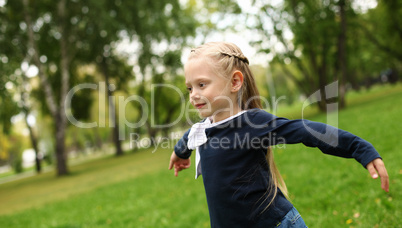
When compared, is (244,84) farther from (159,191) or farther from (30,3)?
(30,3)

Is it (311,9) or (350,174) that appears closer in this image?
(350,174)

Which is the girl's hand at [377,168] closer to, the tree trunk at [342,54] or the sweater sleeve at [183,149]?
the sweater sleeve at [183,149]

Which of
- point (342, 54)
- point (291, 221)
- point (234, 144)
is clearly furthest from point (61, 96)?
point (291, 221)

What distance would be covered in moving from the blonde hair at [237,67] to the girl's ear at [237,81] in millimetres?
40

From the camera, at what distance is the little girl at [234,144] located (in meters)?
1.98

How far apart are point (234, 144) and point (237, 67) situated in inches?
21.7

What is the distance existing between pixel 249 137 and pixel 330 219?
8.87ft

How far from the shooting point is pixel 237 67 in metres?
2.18

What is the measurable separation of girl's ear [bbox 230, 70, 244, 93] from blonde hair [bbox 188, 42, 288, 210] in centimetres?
4

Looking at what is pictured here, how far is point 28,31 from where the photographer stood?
17.8 m

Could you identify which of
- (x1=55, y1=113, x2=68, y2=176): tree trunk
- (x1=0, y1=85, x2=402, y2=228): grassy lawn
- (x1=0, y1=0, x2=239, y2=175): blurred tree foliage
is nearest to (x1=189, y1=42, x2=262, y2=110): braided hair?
(x1=0, y1=85, x2=402, y2=228): grassy lawn

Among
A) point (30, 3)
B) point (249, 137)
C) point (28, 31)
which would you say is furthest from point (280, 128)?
point (30, 3)

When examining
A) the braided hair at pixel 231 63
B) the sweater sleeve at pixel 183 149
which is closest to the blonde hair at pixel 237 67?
the braided hair at pixel 231 63

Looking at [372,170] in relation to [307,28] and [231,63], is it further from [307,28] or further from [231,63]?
[307,28]
